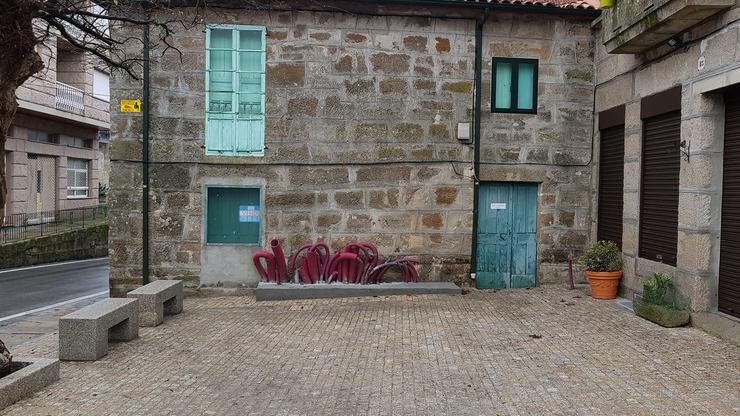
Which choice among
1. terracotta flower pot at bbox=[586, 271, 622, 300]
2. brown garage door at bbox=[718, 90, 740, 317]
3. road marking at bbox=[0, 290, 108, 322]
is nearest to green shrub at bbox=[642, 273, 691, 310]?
brown garage door at bbox=[718, 90, 740, 317]

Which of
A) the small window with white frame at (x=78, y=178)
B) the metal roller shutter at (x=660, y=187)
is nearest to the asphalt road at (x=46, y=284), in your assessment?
the small window with white frame at (x=78, y=178)

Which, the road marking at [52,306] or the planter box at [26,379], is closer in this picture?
the planter box at [26,379]

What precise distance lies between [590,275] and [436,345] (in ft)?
12.6

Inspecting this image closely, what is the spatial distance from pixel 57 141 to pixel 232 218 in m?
20.0

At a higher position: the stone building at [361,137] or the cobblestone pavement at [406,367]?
the stone building at [361,137]

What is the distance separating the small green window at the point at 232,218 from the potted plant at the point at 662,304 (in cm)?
638

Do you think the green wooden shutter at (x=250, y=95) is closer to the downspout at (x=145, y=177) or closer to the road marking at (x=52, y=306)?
the downspout at (x=145, y=177)

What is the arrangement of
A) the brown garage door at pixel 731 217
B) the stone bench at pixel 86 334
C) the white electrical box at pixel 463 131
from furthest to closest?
1. the white electrical box at pixel 463 131
2. the brown garage door at pixel 731 217
3. the stone bench at pixel 86 334

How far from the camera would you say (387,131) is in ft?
33.7

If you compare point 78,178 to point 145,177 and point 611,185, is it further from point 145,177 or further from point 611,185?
point 611,185

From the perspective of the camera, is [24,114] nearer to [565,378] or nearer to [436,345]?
[436,345]

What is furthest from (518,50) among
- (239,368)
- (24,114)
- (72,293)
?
(24,114)

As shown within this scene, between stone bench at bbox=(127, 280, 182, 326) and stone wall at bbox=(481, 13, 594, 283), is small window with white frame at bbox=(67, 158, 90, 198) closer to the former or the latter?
stone bench at bbox=(127, 280, 182, 326)

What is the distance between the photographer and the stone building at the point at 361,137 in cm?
1009
